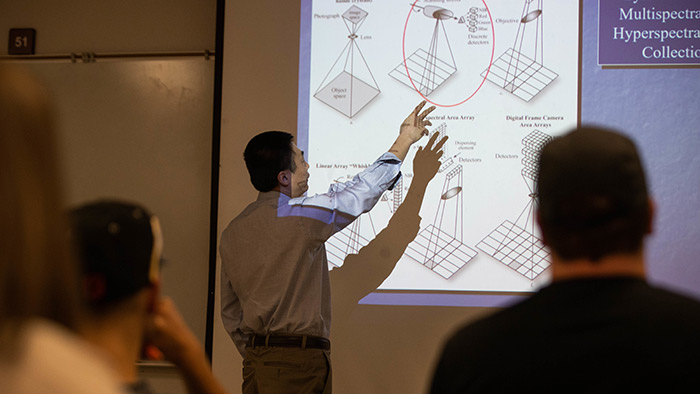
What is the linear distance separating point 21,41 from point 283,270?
7.23 feet

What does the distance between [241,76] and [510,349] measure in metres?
2.57

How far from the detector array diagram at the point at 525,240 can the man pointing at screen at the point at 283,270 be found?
23.5 inches

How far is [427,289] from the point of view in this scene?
3.08m

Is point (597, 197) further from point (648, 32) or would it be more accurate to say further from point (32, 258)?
point (648, 32)

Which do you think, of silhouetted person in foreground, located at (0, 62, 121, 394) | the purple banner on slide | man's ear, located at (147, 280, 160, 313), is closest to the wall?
the purple banner on slide

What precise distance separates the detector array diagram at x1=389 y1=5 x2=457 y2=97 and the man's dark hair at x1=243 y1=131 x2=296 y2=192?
0.74 meters

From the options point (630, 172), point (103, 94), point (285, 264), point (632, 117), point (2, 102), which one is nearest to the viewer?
point (2, 102)

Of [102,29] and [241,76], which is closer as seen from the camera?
[241,76]

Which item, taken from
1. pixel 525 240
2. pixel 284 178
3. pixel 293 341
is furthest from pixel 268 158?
pixel 525 240

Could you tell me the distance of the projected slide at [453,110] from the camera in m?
3.06

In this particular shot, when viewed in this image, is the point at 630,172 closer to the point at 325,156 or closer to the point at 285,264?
the point at 285,264

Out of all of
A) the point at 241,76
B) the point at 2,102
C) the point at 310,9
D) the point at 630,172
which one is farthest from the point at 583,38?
the point at 2,102

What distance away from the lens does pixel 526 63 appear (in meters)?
3.12

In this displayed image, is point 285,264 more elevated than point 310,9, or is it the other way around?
point 310,9
